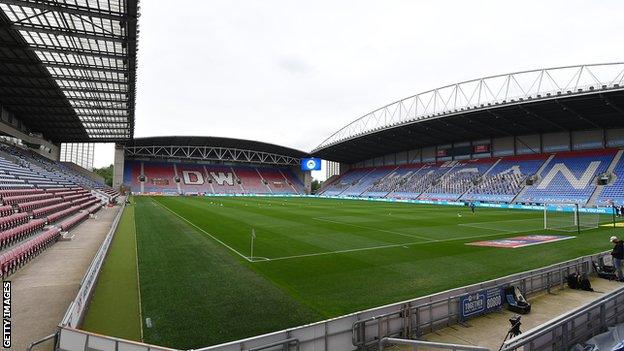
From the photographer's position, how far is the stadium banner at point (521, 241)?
18.9 m

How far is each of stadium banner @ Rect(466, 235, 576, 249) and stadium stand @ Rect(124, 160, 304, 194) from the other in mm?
73294

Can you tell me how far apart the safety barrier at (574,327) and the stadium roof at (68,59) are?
75.8 feet

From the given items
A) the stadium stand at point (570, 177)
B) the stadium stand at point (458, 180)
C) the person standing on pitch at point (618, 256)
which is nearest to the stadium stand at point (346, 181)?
the stadium stand at point (458, 180)

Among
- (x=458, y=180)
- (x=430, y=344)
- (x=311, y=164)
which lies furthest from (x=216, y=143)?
(x=430, y=344)

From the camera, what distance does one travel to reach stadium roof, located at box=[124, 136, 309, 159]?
76812 mm

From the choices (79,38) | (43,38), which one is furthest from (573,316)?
(43,38)

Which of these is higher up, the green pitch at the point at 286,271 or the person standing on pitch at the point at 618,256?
the person standing on pitch at the point at 618,256

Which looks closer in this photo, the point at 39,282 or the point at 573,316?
the point at 573,316

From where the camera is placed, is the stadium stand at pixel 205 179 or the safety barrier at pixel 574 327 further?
the stadium stand at pixel 205 179

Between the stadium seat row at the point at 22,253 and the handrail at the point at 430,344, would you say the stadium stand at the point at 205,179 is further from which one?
the handrail at the point at 430,344

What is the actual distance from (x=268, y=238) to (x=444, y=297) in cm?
1347

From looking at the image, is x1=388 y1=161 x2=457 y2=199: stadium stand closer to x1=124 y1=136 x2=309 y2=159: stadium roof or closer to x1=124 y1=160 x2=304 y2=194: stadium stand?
x1=124 y1=136 x2=309 y2=159: stadium roof

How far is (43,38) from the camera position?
23.9 meters

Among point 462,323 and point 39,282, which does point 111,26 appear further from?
point 462,323
